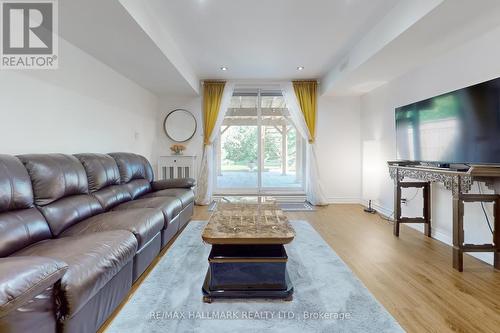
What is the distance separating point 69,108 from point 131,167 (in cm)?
95

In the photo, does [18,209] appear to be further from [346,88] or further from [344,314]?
[346,88]

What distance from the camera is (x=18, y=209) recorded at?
165cm

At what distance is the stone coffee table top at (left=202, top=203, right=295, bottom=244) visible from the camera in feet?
5.53

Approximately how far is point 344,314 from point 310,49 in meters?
3.31

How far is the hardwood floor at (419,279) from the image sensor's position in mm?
1601

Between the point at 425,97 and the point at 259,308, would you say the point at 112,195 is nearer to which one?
the point at 259,308

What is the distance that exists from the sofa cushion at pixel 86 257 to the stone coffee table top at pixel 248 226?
540 mm

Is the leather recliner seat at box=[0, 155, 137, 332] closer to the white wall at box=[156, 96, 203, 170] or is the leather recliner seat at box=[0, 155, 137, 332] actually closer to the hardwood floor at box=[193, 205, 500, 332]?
the hardwood floor at box=[193, 205, 500, 332]

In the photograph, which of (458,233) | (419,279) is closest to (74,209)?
(419,279)

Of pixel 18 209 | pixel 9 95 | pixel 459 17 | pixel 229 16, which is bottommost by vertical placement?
pixel 18 209

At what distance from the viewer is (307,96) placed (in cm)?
509

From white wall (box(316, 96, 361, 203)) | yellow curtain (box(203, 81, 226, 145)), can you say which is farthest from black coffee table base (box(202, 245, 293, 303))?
white wall (box(316, 96, 361, 203))

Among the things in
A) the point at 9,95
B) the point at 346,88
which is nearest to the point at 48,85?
the point at 9,95

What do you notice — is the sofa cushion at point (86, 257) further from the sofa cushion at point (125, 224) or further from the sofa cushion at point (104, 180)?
the sofa cushion at point (104, 180)
